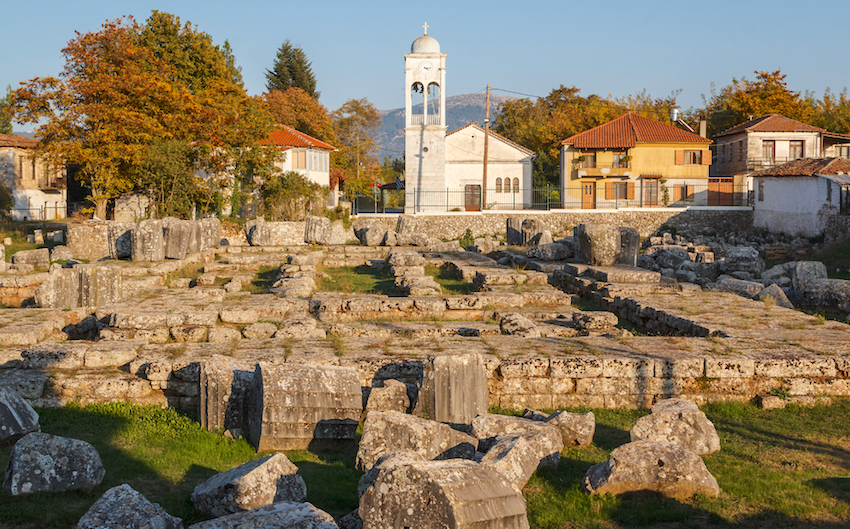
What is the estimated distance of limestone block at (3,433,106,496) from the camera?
15.1ft

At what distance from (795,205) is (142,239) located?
28.6 metres

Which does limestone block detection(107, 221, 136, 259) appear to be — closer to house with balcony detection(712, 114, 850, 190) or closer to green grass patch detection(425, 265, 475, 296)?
green grass patch detection(425, 265, 475, 296)

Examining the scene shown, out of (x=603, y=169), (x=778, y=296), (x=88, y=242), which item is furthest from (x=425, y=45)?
(x=778, y=296)

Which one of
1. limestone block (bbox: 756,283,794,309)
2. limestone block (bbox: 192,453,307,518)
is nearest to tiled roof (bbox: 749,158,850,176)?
limestone block (bbox: 756,283,794,309)

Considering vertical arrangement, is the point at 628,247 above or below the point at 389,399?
above

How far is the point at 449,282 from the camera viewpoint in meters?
16.8

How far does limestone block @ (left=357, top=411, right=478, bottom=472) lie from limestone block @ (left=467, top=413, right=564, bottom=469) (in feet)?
0.69

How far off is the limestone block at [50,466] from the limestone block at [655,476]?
10.9ft

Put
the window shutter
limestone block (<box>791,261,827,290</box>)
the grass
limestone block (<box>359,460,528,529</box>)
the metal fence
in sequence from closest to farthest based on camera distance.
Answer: limestone block (<box>359,460,528,529</box>) → the grass → limestone block (<box>791,261,827,290</box>) → the metal fence → the window shutter

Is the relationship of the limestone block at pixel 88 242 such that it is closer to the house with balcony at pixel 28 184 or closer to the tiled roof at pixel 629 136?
the house with balcony at pixel 28 184

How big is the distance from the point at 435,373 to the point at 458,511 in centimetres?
258

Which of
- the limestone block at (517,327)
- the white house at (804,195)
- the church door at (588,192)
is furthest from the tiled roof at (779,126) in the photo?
the limestone block at (517,327)

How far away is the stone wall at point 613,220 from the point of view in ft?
129

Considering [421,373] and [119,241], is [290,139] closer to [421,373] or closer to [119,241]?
[119,241]
